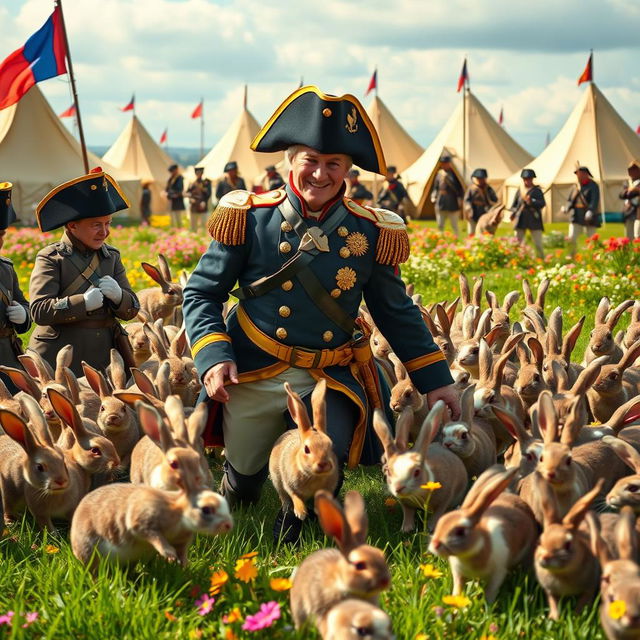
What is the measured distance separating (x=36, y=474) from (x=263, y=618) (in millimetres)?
1416

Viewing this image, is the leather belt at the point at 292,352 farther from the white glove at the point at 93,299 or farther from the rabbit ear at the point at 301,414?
the white glove at the point at 93,299

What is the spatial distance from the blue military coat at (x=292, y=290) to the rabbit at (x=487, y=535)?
115cm

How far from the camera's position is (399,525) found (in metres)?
4.44

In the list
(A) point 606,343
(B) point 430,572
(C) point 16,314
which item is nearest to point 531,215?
(A) point 606,343

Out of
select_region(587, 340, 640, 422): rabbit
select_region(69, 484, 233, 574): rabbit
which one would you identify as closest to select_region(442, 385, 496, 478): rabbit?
select_region(587, 340, 640, 422): rabbit

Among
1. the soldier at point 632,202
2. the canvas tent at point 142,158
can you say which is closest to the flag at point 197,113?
the canvas tent at point 142,158

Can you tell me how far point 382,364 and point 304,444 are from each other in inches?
69.5

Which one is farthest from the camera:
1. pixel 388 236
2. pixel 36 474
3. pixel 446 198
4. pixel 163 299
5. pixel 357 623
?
pixel 446 198

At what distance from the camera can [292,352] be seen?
4270mm

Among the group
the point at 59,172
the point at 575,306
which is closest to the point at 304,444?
the point at 575,306

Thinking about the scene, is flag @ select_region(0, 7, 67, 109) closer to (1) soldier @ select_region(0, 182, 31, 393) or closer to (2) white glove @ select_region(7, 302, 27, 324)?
(1) soldier @ select_region(0, 182, 31, 393)

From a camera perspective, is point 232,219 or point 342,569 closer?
point 342,569

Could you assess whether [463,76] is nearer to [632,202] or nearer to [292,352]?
[632,202]

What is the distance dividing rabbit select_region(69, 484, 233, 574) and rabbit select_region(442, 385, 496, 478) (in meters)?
1.55
